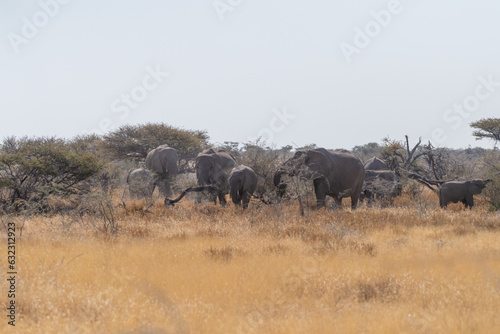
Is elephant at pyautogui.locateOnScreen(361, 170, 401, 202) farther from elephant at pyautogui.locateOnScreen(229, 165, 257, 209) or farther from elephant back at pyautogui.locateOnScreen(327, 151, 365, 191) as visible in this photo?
elephant at pyautogui.locateOnScreen(229, 165, 257, 209)

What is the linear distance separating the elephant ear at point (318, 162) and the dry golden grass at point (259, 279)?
4.32 meters

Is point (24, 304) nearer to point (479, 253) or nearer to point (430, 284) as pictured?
point (430, 284)

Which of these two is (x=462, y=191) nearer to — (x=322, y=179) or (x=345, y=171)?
(x=345, y=171)

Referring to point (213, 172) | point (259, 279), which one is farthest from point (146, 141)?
point (259, 279)

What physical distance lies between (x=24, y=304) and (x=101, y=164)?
1311 centimetres

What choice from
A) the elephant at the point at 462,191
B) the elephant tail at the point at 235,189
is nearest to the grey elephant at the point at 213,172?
the elephant tail at the point at 235,189

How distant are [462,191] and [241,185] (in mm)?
7906

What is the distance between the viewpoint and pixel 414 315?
16.4 feet

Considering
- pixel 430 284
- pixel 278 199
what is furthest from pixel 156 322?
pixel 278 199

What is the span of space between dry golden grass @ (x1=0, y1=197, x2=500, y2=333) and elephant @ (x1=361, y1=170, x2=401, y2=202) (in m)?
6.65

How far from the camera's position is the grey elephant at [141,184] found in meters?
20.4

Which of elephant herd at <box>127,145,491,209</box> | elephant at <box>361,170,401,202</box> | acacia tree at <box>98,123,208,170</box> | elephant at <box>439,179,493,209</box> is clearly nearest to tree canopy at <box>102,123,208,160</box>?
acacia tree at <box>98,123,208,170</box>

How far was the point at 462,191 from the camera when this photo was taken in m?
16.8

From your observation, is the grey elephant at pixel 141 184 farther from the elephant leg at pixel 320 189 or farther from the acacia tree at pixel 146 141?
the acacia tree at pixel 146 141
